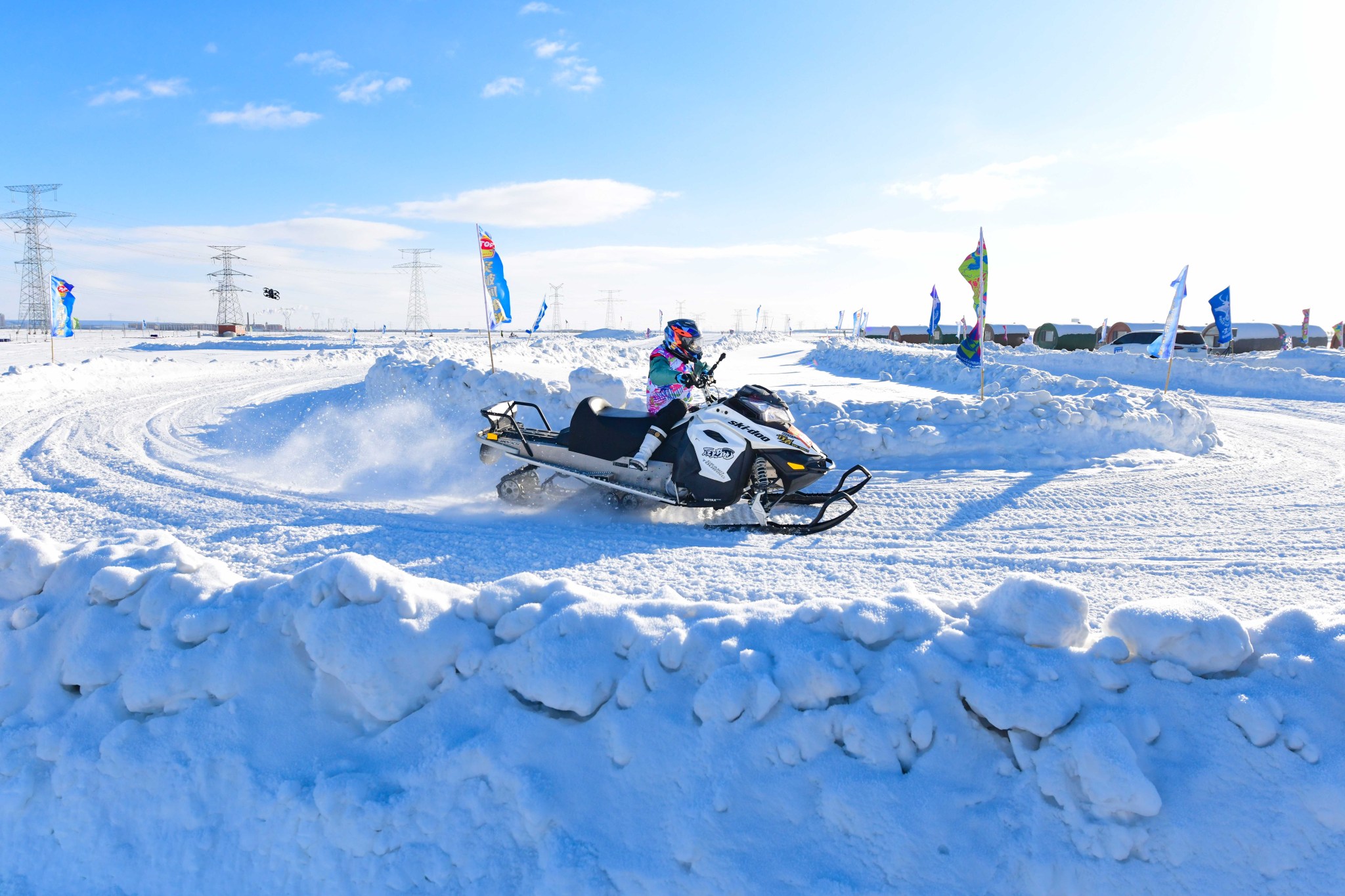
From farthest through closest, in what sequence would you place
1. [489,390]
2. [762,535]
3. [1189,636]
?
[489,390]
[762,535]
[1189,636]

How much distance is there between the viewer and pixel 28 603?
3.38 m

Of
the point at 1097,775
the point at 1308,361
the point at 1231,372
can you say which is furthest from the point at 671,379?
the point at 1308,361

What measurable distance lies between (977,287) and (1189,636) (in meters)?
10.3

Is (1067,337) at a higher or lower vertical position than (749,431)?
higher

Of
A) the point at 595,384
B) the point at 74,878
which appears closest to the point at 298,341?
the point at 595,384

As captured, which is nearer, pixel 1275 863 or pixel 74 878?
pixel 1275 863

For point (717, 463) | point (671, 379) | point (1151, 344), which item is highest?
point (1151, 344)

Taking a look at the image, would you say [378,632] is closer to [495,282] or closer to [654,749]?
[654,749]

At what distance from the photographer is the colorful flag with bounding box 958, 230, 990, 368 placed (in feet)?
37.2

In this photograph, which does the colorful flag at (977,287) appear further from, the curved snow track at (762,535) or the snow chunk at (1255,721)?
the snow chunk at (1255,721)

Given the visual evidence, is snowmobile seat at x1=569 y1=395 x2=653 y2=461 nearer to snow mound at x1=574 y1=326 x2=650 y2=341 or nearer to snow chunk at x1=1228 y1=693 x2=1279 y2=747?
snow chunk at x1=1228 y1=693 x2=1279 y2=747

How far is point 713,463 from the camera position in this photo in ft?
18.5

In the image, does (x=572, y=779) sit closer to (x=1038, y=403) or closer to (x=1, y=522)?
(x=1, y=522)

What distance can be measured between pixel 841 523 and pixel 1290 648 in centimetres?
329
